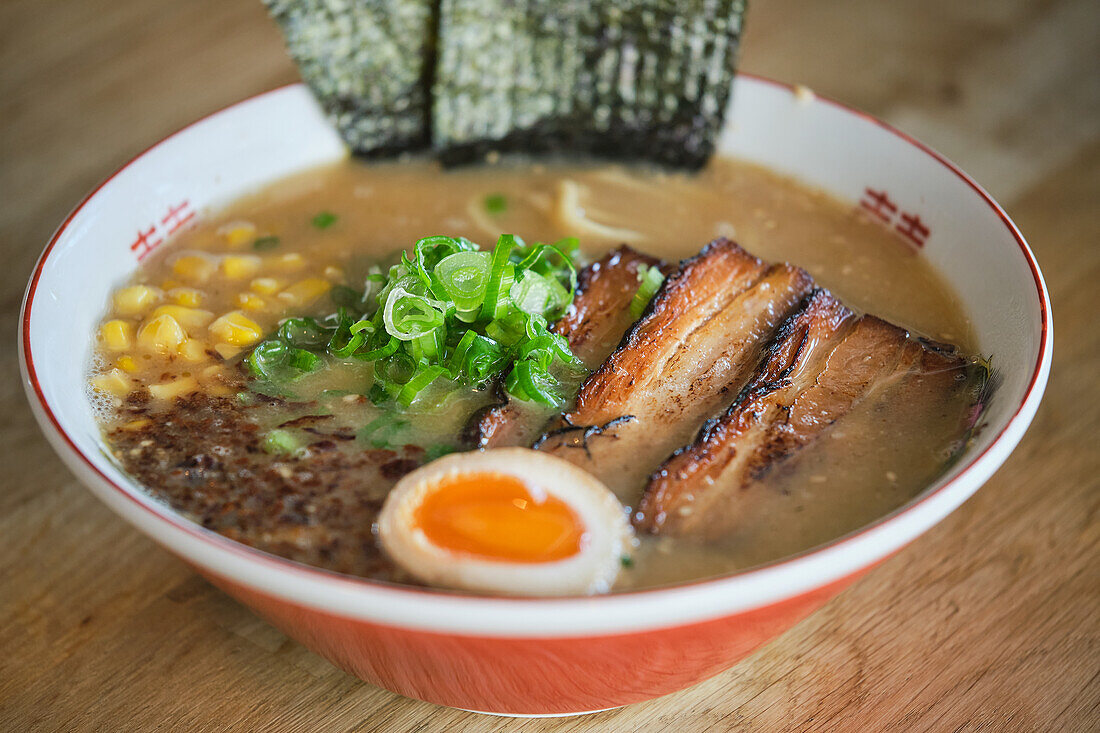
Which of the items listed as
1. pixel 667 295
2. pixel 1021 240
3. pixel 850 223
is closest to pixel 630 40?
pixel 850 223

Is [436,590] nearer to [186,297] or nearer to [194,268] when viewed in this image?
[186,297]

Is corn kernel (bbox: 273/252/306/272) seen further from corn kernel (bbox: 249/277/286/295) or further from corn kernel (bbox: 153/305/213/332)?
corn kernel (bbox: 153/305/213/332)

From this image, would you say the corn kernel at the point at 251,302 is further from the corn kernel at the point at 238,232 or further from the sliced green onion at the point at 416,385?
the sliced green onion at the point at 416,385

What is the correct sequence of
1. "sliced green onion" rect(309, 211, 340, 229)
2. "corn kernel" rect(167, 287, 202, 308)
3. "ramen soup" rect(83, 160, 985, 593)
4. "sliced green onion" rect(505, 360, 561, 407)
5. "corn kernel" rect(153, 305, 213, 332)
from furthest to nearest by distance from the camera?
1. "sliced green onion" rect(309, 211, 340, 229)
2. "corn kernel" rect(167, 287, 202, 308)
3. "corn kernel" rect(153, 305, 213, 332)
4. "sliced green onion" rect(505, 360, 561, 407)
5. "ramen soup" rect(83, 160, 985, 593)

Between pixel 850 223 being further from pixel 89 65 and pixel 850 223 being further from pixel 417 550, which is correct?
pixel 89 65

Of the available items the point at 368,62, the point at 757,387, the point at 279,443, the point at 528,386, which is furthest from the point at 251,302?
the point at 757,387

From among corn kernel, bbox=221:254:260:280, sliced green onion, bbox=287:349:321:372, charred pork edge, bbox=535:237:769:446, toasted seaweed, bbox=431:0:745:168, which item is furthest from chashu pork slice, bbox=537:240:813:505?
corn kernel, bbox=221:254:260:280

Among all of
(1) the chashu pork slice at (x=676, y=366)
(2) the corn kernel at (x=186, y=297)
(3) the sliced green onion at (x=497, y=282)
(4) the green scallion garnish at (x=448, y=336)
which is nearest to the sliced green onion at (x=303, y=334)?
(4) the green scallion garnish at (x=448, y=336)
